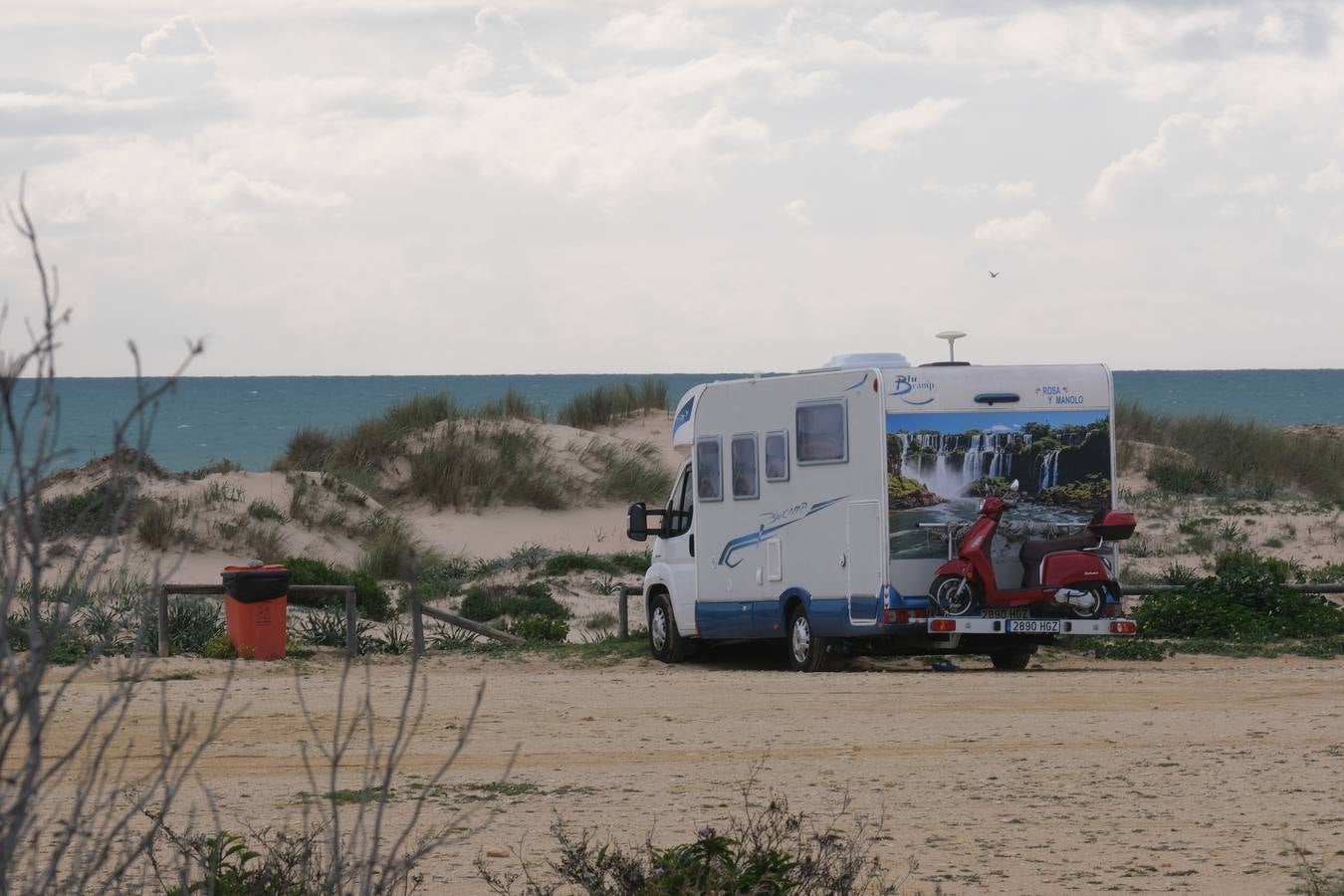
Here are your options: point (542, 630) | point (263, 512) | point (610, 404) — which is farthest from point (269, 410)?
point (542, 630)

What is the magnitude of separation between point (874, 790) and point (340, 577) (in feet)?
45.0

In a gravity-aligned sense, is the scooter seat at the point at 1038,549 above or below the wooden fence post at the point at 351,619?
above

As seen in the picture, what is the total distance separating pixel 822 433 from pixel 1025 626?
250 cm

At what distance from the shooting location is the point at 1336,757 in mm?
10875

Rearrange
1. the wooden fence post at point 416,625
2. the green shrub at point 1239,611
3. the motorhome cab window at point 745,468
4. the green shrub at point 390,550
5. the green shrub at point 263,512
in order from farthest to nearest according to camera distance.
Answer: the green shrub at point 263,512, the green shrub at point 390,550, the green shrub at point 1239,611, the motorhome cab window at point 745,468, the wooden fence post at point 416,625

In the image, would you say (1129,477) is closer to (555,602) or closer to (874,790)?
(555,602)

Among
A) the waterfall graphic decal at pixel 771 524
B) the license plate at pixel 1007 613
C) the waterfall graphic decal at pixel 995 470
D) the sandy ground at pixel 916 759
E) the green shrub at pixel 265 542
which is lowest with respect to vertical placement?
the sandy ground at pixel 916 759

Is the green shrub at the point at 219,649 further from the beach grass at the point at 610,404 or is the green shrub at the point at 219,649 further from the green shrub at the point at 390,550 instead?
the beach grass at the point at 610,404

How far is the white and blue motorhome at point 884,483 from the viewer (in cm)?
1542

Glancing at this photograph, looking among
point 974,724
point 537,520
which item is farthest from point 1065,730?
point 537,520

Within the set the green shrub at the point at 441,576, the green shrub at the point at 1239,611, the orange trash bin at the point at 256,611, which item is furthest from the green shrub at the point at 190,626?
the green shrub at the point at 1239,611

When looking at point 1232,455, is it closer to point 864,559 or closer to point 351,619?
point 864,559

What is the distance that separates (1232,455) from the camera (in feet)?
128

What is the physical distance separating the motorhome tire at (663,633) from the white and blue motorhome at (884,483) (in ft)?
3.28
